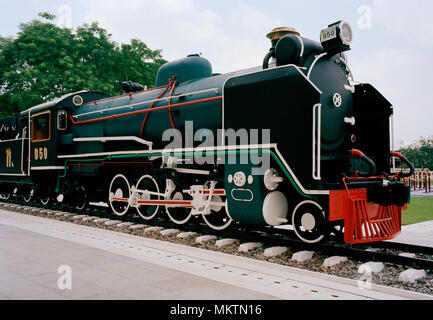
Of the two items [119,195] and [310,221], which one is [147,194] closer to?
[119,195]

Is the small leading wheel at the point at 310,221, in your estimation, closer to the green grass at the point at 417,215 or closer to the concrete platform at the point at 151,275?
the concrete platform at the point at 151,275

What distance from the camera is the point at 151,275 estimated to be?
412 centimetres

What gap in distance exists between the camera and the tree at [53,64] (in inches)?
912

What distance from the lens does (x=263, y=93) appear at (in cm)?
549

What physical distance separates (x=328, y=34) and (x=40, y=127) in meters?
9.49

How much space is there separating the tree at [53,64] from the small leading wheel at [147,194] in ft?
55.5

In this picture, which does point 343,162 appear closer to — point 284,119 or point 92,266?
point 284,119

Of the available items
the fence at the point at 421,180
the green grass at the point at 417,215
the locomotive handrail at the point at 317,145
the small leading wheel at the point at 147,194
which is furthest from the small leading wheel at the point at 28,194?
the fence at the point at 421,180

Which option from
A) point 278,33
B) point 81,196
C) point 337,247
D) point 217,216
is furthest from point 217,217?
point 81,196

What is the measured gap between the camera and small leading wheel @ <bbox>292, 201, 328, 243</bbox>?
5199 mm
